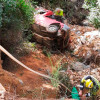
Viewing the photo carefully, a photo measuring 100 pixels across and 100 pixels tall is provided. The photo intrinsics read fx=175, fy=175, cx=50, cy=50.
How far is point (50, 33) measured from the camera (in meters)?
6.54

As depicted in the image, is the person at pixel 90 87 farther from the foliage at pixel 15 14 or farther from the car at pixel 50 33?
the car at pixel 50 33

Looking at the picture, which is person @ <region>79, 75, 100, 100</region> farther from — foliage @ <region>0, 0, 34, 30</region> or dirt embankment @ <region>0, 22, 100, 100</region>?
foliage @ <region>0, 0, 34, 30</region>

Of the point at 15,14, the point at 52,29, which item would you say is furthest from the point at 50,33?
the point at 15,14

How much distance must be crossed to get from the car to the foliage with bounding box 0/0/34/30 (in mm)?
1248

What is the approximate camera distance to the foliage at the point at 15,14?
434 cm

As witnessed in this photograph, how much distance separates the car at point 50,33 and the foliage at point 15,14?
4.09ft

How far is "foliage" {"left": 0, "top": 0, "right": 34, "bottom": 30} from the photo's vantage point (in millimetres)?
4340

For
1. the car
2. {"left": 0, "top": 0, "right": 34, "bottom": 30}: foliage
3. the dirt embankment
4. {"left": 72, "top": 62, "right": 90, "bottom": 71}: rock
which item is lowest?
{"left": 72, "top": 62, "right": 90, "bottom": 71}: rock

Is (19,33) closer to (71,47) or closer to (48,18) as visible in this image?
(48,18)

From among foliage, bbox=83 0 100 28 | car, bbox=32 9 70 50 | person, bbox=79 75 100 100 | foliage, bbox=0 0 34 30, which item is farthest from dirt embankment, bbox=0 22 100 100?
foliage, bbox=83 0 100 28

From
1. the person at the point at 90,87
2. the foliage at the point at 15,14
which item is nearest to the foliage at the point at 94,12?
the foliage at the point at 15,14

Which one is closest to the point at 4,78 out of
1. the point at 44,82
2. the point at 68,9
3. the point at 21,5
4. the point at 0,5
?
the point at 44,82

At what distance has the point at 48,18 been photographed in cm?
713

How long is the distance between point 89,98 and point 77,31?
5.49 metres
